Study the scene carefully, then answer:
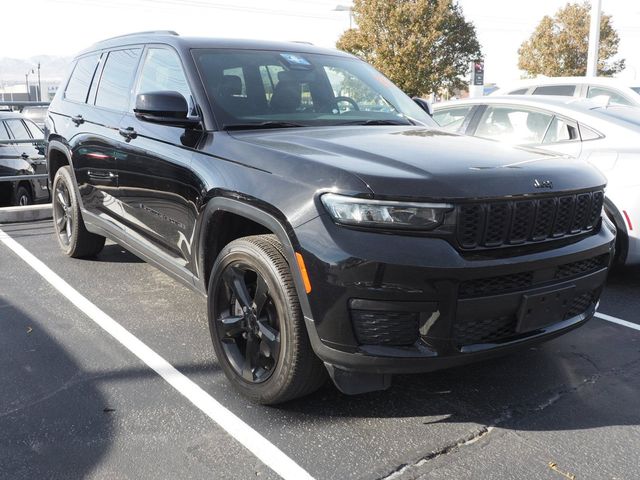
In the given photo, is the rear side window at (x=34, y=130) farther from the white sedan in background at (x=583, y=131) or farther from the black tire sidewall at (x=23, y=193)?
the white sedan in background at (x=583, y=131)

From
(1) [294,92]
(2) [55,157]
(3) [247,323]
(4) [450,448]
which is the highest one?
(1) [294,92]

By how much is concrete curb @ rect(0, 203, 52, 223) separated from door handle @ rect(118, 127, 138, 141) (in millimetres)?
4105

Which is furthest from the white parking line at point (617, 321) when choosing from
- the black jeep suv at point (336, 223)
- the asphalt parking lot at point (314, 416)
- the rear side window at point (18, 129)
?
the rear side window at point (18, 129)

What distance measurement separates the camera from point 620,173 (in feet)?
16.5

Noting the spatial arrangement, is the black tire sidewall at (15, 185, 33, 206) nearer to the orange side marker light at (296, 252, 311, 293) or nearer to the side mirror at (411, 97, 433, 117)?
the side mirror at (411, 97, 433, 117)

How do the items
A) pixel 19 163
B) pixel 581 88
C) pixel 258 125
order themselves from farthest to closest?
1. pixel 581 88
2. pixel 19 163
3. pixel 258 125

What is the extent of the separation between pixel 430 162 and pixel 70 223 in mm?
3999

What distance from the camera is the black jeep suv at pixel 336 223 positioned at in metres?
2.57

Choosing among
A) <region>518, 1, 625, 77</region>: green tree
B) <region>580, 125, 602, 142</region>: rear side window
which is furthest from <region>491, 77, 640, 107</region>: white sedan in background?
<region>518, 1, 625, 77</region>: green tree

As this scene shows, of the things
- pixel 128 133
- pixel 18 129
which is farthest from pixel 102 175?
pixel 18 129

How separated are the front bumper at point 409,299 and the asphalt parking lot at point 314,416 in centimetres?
41

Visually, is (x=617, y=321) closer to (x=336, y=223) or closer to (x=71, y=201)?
(x=336, y=223)

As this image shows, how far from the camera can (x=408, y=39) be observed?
32531mm

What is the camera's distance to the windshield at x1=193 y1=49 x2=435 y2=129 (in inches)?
143
